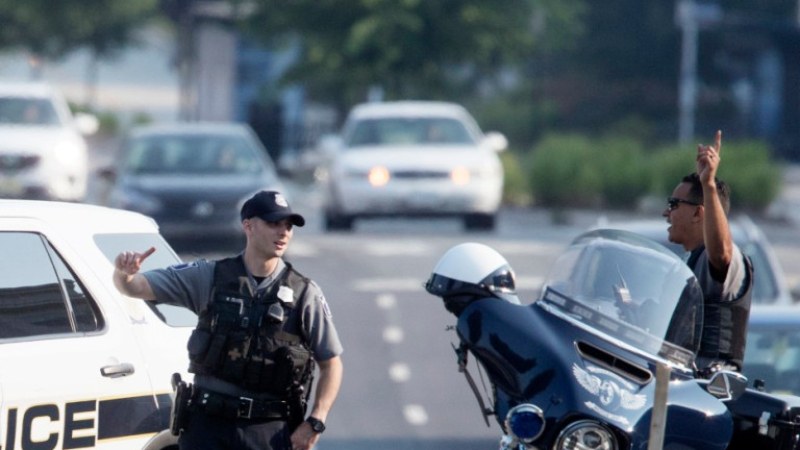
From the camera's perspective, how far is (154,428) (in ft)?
21.3

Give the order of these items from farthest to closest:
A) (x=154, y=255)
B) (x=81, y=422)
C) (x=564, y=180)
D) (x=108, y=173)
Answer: (x=564, y=180) → (x=108, y=173) → (x=154, y=255) → (x=81, y=422)

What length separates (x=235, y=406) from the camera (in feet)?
18.9

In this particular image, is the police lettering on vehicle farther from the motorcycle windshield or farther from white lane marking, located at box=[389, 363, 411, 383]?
white lane marking, located at box=[389, 363, 411, 383]

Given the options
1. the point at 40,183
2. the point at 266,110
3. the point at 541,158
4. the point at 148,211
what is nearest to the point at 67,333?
the point at 148,211

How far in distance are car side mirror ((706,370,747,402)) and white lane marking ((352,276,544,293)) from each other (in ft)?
39.3

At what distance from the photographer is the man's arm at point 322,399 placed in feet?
19.1

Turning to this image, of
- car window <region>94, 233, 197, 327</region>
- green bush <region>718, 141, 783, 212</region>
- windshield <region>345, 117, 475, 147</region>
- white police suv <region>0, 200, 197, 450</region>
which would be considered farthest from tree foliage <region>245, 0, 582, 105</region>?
white police suv <region>0, 200, 197, 450</region>

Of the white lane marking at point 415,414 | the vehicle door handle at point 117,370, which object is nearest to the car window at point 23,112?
the white lane marking at point 415,414

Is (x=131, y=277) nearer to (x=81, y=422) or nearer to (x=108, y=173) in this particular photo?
(x=81, y=422)

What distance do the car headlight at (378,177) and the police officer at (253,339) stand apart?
50.1 feet

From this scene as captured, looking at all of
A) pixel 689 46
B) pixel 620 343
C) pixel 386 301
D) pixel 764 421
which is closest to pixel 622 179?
pixel 386 301

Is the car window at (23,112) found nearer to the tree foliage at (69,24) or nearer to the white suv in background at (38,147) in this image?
the white suv in background at (38,147)

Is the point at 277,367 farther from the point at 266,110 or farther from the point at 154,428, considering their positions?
the point at 266,110

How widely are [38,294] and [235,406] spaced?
1.10 m
